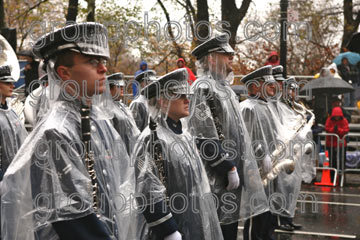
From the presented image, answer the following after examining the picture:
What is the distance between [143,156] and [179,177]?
333 millimetres

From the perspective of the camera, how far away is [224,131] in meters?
5.64

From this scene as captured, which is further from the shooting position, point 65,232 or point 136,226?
point 136,226

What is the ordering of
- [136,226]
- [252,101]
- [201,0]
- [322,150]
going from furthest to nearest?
[322,150] < [201,0] < [252,101] < [136,226]

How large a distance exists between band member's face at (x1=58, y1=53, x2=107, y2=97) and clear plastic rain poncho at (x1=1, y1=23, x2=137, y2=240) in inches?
2.3

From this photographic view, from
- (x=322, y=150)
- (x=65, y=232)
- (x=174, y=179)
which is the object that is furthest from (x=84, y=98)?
(x=322, y=150)

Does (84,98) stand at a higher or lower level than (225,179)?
higher

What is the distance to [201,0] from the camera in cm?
1119

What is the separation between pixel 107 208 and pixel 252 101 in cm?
384

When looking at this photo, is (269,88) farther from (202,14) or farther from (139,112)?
(202,14)

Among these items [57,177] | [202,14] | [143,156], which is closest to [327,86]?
[202,14]

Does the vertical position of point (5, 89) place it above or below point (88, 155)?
above

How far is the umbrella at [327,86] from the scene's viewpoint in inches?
518

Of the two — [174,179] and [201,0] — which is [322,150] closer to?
[201,0]

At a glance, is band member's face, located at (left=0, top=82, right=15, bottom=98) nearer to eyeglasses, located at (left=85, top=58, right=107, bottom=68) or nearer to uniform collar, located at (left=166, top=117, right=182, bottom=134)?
uniform collar, located at (left=166, top=117, right=182, bottom=134)
